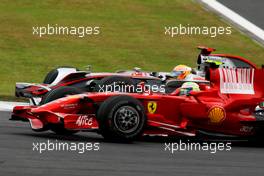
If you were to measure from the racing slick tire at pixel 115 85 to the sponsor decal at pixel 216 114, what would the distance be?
1.44 meters

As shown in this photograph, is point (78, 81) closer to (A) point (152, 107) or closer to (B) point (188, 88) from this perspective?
(B) point (188, 88)

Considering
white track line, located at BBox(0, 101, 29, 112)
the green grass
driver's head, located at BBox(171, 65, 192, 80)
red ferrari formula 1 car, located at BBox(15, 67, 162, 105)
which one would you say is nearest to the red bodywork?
red ferrari formula 1 car, located at BBox(15, 67, 162, 105)

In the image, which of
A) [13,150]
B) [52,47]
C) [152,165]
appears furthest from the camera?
[52,47]

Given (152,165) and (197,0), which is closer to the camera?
(152,165)

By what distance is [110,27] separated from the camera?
27.0 meters

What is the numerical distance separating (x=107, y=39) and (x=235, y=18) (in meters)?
4.68

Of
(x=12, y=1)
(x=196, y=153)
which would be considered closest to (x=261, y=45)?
(x=12, y=1)

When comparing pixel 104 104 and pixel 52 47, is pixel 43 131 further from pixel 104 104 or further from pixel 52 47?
pixel 52 47

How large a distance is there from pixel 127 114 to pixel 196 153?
1.08 m

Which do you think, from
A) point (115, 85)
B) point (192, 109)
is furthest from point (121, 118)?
point (115, 85)

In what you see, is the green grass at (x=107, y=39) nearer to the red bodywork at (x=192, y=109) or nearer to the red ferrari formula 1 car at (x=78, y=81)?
the red ferrari formula 1 car at (x=78, y=81)

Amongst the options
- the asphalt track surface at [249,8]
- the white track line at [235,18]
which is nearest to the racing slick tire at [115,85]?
the white track line at [235,18]

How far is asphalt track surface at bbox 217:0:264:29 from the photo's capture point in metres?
28.2

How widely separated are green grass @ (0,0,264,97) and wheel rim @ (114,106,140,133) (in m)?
10.1
